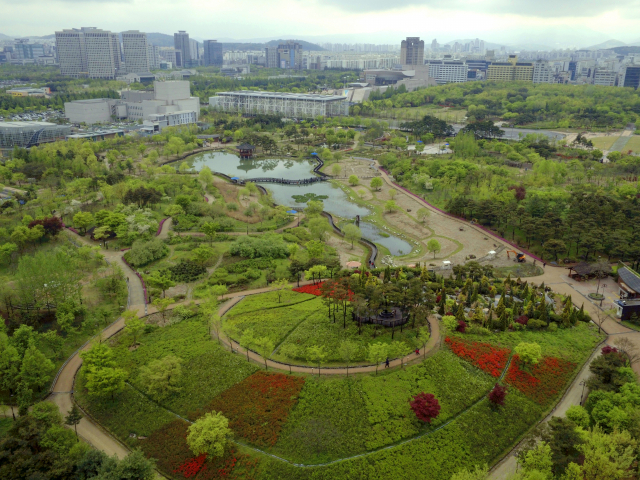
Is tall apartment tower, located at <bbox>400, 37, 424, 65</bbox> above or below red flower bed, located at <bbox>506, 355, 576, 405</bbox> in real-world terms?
above

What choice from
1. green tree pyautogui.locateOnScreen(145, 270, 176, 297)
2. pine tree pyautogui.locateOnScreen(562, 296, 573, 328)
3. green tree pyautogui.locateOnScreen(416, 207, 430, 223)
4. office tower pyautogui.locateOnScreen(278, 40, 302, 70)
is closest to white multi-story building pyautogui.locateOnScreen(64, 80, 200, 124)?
green tree pyautogui.locateOnScreen(416, 207, 430, 223)

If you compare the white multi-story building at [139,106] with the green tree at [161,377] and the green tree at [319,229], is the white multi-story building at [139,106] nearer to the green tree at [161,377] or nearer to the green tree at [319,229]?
the green tree at [319,229]

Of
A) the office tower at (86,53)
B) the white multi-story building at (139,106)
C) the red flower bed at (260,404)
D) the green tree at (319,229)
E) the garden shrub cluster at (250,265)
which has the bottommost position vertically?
the red flower bed at (260,404)

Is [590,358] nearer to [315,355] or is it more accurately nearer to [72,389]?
[315,355]

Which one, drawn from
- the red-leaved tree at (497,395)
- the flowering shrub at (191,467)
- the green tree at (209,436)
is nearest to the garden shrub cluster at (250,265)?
the green tree at (209,436)

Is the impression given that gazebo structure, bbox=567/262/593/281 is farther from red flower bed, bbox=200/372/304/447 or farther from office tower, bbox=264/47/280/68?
office tower, bbox=264/47/280/68

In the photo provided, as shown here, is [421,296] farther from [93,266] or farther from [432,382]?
[93,266]

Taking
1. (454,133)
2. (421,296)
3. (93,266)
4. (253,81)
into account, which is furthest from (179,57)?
(421,296)

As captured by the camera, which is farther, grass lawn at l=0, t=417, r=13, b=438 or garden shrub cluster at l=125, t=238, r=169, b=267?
garden shrub cluster at l=125, t=238, r=169, b=267

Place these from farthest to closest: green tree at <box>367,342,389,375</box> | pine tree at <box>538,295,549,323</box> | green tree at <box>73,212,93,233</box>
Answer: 1. green tree at <box>73,212,93,233</box>
2. pine tree at <box>538,295,549,323</box>
3. green tree at <box>367,342,389,375</box>
